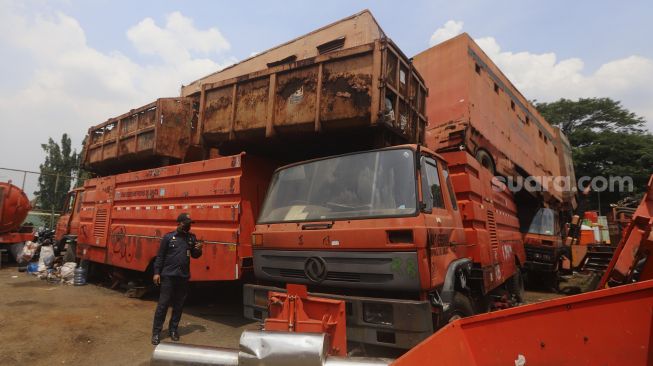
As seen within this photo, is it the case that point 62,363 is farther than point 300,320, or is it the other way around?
point 62,363

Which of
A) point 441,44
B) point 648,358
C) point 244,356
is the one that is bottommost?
point 244,356

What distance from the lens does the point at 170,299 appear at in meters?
4.81

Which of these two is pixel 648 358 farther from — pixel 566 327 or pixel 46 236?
pixel 46 236

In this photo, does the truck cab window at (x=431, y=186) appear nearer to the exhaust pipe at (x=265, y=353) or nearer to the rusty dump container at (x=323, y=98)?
the rusty dump container at (x=323, y=98)

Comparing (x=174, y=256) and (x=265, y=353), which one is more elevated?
(x=174, y=256)

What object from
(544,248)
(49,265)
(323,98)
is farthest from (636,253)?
(49,265)

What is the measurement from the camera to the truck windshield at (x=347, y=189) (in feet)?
11.4

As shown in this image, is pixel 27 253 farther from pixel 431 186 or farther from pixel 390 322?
pixel 431 186

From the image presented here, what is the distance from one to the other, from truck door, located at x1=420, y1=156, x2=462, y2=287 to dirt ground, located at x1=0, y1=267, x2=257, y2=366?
9.05 ft

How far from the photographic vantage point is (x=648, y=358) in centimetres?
180

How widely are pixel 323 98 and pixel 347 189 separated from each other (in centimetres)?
150

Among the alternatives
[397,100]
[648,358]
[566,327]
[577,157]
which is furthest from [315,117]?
[577,157]

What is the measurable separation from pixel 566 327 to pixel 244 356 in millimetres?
1795

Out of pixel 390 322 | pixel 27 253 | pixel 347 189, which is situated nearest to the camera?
pixel 390 322
